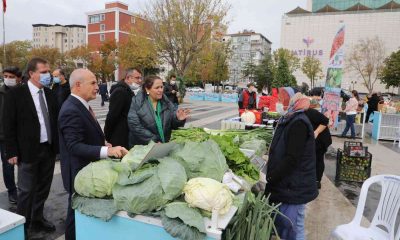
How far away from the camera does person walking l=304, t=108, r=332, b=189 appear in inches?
194

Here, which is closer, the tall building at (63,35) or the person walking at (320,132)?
the person walking at (320,132)

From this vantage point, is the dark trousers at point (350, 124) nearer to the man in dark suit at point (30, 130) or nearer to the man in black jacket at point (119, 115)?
the man in black jacket at point (119, 115)

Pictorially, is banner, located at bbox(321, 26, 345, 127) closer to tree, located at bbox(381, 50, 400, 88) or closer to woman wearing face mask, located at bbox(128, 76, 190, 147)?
woman wearing face mask, located at bbox(128, 76, 190, 147)

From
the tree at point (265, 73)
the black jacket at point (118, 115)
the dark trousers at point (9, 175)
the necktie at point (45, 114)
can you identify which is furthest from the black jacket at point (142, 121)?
the tree at point (265, 73)

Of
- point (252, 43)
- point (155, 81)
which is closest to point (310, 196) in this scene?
point (155, 81)

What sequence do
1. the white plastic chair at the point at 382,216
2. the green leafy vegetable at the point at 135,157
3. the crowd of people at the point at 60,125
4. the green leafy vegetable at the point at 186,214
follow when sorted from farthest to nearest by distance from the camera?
the white plastic chair at the point at 382,216
the crowd of people at the point at 60,125
the green leafy vegetable at the point at 135,157
the green leafy vegetable at the point at 186,214

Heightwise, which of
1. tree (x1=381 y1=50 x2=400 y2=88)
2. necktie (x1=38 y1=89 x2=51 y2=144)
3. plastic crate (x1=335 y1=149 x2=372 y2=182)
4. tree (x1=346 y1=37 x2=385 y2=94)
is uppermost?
tree (x1=346 y1=37 x2=385 y2=94)

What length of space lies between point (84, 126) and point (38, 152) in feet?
3.68

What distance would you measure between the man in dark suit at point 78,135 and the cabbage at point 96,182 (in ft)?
1.51

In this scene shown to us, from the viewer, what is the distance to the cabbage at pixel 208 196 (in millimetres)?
1777

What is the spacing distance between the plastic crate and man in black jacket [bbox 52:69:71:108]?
537 centimetres

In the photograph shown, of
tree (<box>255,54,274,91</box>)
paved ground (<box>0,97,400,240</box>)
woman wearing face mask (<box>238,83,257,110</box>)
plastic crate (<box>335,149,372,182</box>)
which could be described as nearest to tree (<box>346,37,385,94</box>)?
tree (<box>255,54,274,91</box>)

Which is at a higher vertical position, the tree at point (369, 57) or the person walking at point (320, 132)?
the tree at point (369, 57)

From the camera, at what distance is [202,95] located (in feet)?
110
